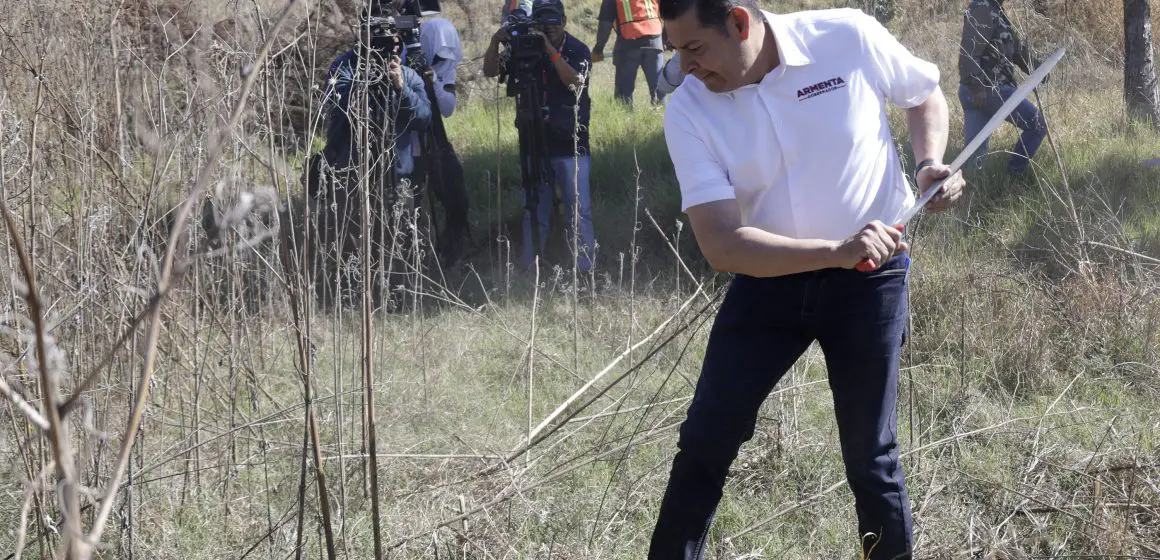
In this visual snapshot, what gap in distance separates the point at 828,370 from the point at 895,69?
0.69 meters

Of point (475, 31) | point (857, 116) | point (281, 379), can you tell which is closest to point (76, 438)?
point (281, 379)

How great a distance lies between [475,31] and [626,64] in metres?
4.50

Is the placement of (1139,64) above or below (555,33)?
below

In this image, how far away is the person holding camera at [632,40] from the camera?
8.55m

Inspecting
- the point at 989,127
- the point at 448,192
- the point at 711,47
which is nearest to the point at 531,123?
the point at 448,192

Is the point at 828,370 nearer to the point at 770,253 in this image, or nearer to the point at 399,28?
the point at 770,253

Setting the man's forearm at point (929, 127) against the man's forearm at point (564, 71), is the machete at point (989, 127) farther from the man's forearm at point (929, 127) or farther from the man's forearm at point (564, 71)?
the man's forearm at point (564, 71)

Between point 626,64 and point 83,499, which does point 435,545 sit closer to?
point 83,499

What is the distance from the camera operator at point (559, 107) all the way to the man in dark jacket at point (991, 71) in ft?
7.36

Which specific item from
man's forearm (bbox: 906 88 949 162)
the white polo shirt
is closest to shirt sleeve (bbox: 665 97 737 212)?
the white polo shirt

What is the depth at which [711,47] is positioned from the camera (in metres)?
2.21

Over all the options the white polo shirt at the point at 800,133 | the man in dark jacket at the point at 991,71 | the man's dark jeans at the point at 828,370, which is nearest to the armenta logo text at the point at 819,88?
the white polo shirt at the point at 800,133

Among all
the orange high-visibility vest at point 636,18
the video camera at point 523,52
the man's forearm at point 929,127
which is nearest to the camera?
the man's forearm at point 929,127

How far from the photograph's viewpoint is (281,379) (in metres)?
4.51
